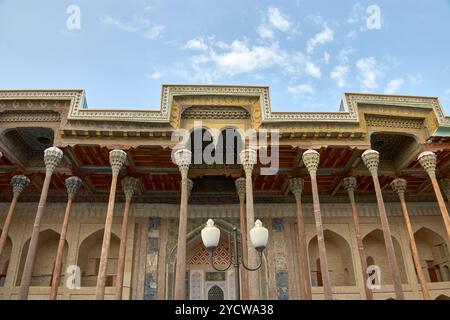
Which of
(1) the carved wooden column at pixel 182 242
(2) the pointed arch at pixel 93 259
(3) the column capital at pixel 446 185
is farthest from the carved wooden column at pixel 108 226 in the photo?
(3) the column capital at pixel 446 185

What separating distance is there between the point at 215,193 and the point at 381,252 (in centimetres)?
599

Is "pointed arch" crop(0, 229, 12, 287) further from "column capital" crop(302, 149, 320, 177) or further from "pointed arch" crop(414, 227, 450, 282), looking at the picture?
"pointed arch" crop(414, 227, 450, 282)

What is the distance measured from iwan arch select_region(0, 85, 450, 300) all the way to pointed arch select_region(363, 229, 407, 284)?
43 mm

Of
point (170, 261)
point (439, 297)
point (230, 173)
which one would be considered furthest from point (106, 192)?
point (439, 297)

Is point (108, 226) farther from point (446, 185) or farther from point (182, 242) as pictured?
point (446, 185)

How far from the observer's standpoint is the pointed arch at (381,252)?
12834 mm

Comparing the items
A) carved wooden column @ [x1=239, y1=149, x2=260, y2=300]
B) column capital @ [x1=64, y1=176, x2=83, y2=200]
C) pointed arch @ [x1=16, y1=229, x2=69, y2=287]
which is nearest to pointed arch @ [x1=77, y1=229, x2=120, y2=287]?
pointed arch @ [x1=16, y1=229, x2=69, y2=287]

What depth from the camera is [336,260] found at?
43.3ft

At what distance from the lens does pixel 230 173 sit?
1139cm

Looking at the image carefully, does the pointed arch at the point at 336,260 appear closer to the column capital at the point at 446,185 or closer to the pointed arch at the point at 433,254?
the pointed arch at the point at 433,254

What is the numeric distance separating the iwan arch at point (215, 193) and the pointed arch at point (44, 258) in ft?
0.12

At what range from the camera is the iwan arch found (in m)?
9.91

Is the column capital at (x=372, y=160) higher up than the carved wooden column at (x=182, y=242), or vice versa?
the column capital at (x=372, y=160)

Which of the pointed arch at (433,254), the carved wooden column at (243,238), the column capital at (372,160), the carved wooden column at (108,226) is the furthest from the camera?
the pointed arch at (433,254)
